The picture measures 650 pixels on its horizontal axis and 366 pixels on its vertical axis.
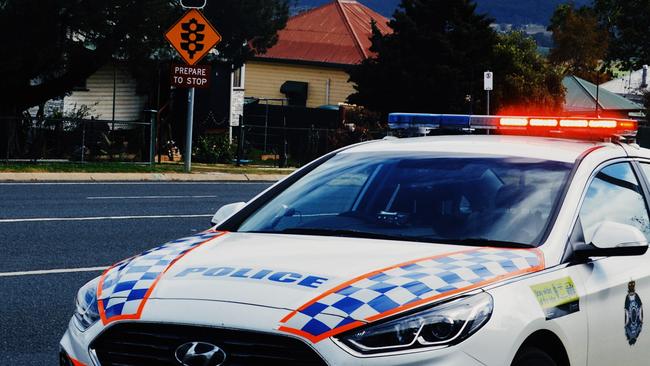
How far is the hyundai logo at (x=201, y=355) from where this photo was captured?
4.77m

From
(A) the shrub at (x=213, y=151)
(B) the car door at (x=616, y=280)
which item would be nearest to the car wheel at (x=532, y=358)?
(B) the car door at (x=616, y=280)

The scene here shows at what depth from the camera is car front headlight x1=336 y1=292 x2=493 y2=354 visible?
15.4 feet

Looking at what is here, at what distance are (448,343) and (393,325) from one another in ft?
0.71

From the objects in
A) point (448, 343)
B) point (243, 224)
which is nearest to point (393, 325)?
point (448, 343)

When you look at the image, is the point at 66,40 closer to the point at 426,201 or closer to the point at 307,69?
the point at 426,201

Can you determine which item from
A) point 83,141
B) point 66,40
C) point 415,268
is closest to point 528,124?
point 415,268

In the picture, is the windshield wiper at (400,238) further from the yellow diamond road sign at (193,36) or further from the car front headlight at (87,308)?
the yellow diamond road sign at (193,36)

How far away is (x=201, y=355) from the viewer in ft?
15.7

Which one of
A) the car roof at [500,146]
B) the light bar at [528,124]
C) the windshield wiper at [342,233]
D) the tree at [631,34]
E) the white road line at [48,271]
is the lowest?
the white road line at [48,271]

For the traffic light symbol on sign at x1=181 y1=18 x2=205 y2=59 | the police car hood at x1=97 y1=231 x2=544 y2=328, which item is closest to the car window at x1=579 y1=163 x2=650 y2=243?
the police car hood at x1=97 y1=231 x2=544 y2=328

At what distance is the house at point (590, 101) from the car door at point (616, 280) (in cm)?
7380

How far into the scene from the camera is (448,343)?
4.75 m

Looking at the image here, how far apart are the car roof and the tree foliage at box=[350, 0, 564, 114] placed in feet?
121

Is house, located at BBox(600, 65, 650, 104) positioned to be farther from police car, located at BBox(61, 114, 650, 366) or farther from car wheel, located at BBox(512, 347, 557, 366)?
car wheel, located at BBox(512, 347, 557, 366)
